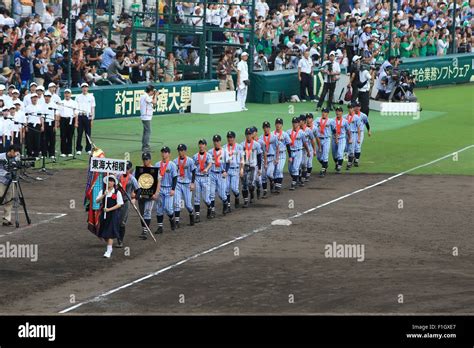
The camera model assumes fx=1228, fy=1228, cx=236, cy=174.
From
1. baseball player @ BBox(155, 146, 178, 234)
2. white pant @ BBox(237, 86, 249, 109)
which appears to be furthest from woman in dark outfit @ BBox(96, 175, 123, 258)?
white pant @ BBox(237, 86, 249, 109)

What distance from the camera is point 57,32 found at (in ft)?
129

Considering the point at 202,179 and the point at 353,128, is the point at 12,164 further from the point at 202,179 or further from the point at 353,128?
the point at 353,128

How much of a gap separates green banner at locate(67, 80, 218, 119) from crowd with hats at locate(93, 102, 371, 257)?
6604 millimetres

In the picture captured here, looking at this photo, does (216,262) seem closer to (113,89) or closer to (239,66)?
(113,89)

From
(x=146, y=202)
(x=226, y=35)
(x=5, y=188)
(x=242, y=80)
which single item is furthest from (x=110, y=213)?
(x=226, y=35)

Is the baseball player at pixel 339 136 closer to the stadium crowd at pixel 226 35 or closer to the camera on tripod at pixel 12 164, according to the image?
the stadium crowd at pixel 226 35

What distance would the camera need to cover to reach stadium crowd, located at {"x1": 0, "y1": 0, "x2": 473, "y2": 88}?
121 ft

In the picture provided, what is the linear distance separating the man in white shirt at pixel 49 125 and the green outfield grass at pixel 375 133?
596mm

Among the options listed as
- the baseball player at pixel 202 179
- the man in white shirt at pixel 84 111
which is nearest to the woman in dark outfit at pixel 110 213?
the baseball player at pixel 202 179

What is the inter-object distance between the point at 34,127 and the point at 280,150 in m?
6.55

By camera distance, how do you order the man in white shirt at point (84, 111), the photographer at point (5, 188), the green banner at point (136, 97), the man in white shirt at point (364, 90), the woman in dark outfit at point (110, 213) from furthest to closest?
the green banner at point (136, 97)
the man in white shirt at point (364, 90)
the man in white shirt at point (84, 111)
the photographer at point (5, 188)
the woman in dark outfit at point (110, 213)

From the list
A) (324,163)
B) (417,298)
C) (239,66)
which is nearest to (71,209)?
(324,163)

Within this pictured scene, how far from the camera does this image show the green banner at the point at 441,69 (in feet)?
176

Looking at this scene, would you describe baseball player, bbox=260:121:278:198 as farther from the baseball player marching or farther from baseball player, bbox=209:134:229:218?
baseball player, bbox=209:134:229:218
